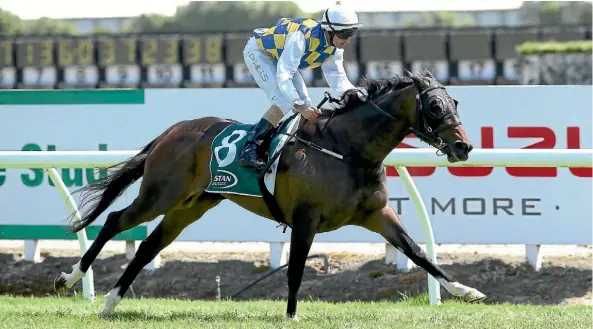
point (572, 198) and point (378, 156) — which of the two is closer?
point (378, 156)

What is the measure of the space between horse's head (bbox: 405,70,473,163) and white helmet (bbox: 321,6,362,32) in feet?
1.39

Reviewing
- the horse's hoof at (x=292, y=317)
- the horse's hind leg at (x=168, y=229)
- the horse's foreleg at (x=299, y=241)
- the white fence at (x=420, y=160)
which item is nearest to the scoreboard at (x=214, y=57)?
the white fence at (x=420, y=160)

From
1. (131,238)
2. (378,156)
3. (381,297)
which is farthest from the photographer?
(131,238)

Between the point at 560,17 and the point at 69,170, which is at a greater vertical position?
the point at 560,17

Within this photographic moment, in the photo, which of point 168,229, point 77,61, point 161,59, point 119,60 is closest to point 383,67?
point 161,59

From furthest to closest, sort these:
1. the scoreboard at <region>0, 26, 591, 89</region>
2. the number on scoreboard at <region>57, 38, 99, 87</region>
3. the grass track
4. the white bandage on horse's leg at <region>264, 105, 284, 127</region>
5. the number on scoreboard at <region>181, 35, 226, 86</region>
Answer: the number on scoreboard at <region>57, 38, 99, 87</region>, the number on scoreboard at <region>181, 35, 226, 86</region>, the scoreboard at <region>0, 26, 591, 89</region>, the white bandage on horse's leg at <region>264, 105, 284, 127</region>, the grass track

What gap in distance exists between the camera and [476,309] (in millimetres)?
6422

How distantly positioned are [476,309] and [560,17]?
9.54 metres

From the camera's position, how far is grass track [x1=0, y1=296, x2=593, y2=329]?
5.41 metres

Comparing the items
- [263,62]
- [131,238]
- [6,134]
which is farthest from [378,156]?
[6,134]

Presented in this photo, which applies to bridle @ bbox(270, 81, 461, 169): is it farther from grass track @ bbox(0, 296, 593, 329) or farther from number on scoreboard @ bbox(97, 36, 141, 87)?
number on scoreboard @ bbox(97, 36, 141, 87)

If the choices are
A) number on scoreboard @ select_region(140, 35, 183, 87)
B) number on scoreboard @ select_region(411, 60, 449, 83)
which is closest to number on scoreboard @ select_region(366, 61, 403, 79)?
number on scoreboard @ select_region(411, 60, 449, 83)

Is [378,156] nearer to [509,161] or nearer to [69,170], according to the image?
[509,161]

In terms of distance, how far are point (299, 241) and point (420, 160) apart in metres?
1.36
